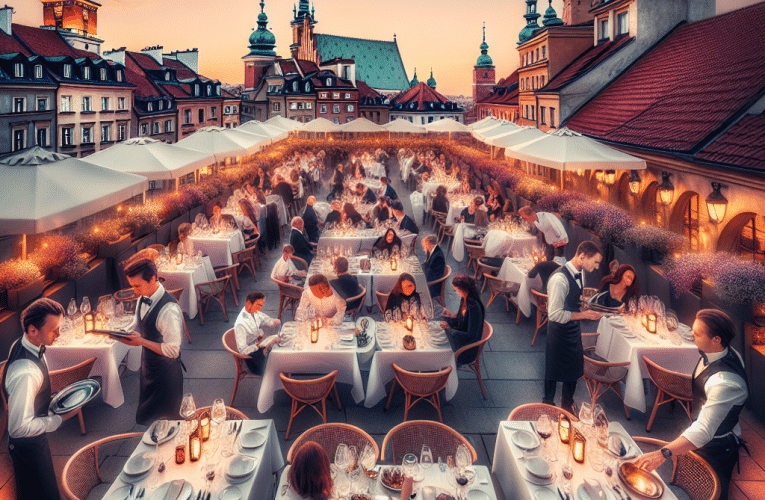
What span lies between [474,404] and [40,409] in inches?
185

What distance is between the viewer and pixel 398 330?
6.51m

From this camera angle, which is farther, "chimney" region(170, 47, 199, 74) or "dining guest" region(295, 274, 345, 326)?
"chimney" region(170, 47, 199, 74)

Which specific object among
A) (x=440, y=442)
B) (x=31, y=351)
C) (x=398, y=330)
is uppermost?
(x=31, y=351)

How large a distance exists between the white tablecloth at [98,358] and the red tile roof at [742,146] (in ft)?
34.2

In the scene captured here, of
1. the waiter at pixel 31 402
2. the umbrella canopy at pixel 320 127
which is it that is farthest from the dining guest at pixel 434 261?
the umbrella canopy at pixel 320 127

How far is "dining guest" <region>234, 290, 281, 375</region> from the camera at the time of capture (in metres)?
6.03

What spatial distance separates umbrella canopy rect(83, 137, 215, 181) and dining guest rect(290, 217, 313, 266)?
2747mm

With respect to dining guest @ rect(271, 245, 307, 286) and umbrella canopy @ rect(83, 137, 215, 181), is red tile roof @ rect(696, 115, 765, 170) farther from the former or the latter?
umbrella canopy @ rect(83, 137, 215, 181)

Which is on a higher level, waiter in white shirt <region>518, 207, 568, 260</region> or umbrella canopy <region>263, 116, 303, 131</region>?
umbrella canopy <region>263, 116, 303, 131</region>

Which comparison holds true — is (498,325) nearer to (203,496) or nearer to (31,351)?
(203,496)

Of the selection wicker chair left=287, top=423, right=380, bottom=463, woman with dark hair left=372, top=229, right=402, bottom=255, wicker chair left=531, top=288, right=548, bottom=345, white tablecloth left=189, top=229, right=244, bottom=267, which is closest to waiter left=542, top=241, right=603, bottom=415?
wicker chair left=531, top=288, right=548, bottom=345

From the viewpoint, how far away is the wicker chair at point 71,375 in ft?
18.4

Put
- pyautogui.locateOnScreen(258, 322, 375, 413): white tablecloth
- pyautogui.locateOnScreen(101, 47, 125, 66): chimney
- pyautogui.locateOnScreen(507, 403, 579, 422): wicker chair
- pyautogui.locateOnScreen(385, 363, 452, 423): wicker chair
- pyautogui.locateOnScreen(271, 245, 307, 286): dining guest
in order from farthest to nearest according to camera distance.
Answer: pyautogui.locateOnScreen(101, 47, 125, 66): chimney < pyautogui.locateOnScreen(271, 245, 307, 286): dining guest < pyautogui.locateOnScreen(258, 322, 375, 413): white tablecloth < pyautogui.locateOnScreen(385, 363, 452, 423): wicker chair < pyautogui.locateOnScreen(507, 403, 579, 422): wicker chair

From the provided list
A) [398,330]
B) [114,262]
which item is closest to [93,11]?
[114,262]
